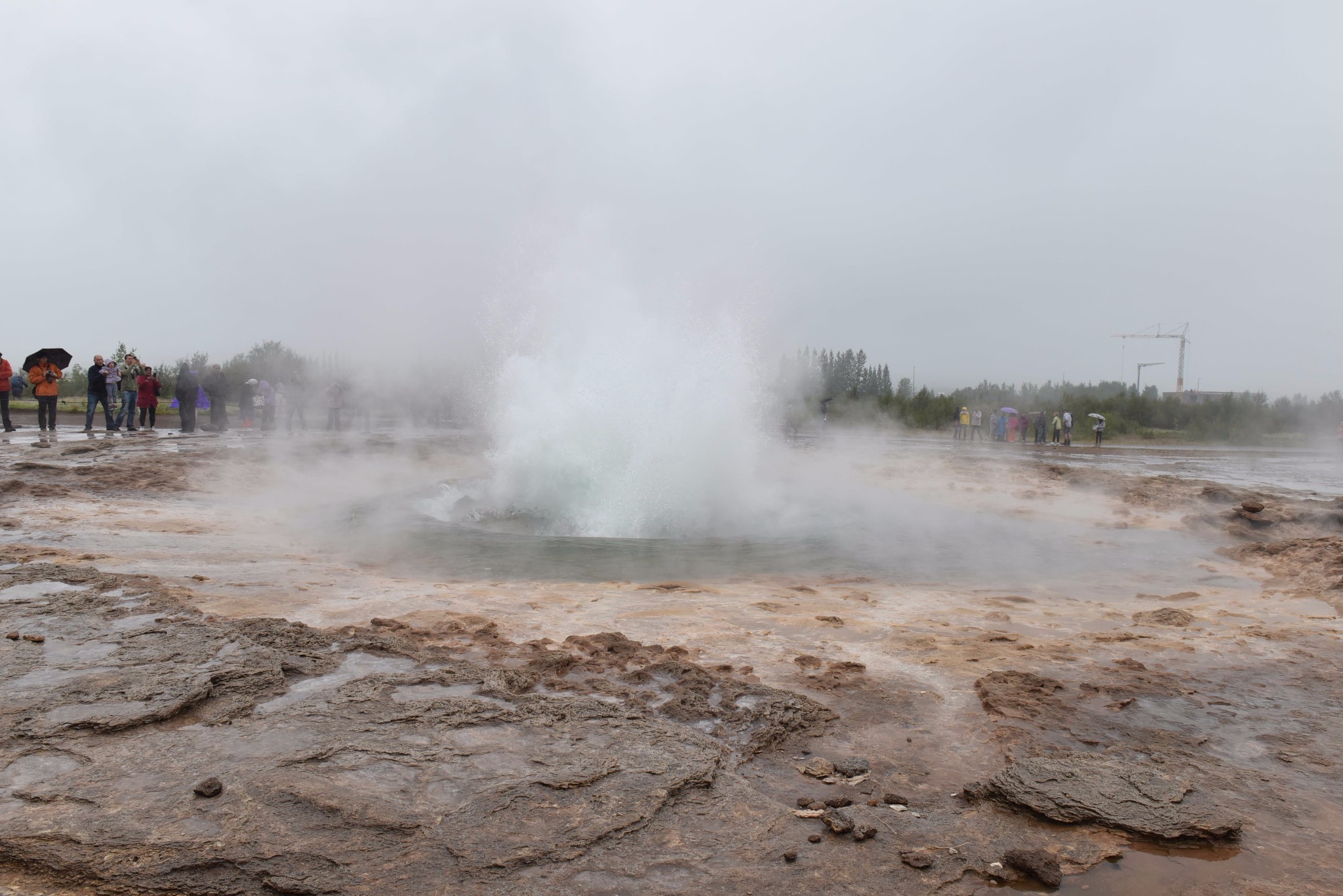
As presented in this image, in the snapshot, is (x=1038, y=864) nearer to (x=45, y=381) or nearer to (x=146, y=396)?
(x=45, y=381)

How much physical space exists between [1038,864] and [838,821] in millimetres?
542

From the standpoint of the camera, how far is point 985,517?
33.7 feet

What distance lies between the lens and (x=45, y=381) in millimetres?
15922

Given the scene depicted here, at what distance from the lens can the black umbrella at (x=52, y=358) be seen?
632 inches

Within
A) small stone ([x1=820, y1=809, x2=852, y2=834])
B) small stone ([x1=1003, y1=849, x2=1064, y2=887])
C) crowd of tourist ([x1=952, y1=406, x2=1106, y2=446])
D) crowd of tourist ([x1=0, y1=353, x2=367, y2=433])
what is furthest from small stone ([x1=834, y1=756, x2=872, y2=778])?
crowd of tourist ([x1=952, y1=406, x2=1106, y2=446])

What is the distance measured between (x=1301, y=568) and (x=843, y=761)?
248 inches

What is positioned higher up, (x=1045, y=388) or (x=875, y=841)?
(x=1045, y=388)

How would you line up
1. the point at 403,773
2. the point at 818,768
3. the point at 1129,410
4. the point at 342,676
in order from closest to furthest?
the point at 403,773 < the point at 818,768 < the point at 342,676 < the point at 1129,410

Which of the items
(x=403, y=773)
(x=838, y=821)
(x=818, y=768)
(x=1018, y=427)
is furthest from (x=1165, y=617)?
(x=1018, y=427)

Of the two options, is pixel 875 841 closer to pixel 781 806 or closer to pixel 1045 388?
pixel 781 806

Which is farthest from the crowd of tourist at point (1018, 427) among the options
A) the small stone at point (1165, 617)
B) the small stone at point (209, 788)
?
the small stone at point (209, 788)

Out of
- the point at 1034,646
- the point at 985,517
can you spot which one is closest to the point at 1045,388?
the point at 985,517

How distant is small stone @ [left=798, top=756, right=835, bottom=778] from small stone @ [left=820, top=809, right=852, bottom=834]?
245 millimetres

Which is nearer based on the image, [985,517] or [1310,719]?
[1310,719]
